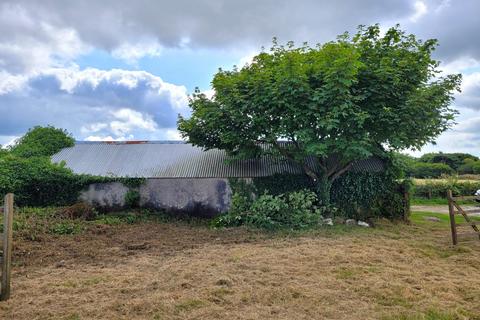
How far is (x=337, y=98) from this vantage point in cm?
1105

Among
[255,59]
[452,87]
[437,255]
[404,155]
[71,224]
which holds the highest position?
[255,59]

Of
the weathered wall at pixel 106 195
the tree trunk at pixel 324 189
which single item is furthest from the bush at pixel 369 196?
the weathered wall at pixel 106 195

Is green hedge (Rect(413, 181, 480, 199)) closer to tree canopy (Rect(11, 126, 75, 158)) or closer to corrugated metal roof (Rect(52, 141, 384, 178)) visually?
corrugated metal roof (Rect(52, 141, 384, 178))

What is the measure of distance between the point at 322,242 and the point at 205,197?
699 cm

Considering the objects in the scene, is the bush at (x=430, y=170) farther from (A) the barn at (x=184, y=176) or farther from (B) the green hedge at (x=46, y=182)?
(B) the green hedge at (x=46, y=182)

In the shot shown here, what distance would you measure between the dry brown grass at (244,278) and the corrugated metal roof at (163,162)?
572 cm

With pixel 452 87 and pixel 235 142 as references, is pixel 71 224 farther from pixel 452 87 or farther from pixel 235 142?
pixel 452 87

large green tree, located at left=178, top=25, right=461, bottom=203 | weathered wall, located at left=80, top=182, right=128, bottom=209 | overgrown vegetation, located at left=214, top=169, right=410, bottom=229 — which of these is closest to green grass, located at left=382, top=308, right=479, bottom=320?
large green tree, located at left=178, top=25, right=461, bottom=203

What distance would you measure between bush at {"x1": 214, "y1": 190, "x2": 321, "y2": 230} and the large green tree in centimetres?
196

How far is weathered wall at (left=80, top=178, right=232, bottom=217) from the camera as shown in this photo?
1531 cm

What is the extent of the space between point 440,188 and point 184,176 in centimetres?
2219

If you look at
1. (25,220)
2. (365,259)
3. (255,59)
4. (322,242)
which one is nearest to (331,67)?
Result: (255,59)

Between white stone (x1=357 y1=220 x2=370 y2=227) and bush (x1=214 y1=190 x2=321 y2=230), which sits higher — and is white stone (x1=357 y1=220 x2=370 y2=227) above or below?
below

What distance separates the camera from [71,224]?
1119cm
